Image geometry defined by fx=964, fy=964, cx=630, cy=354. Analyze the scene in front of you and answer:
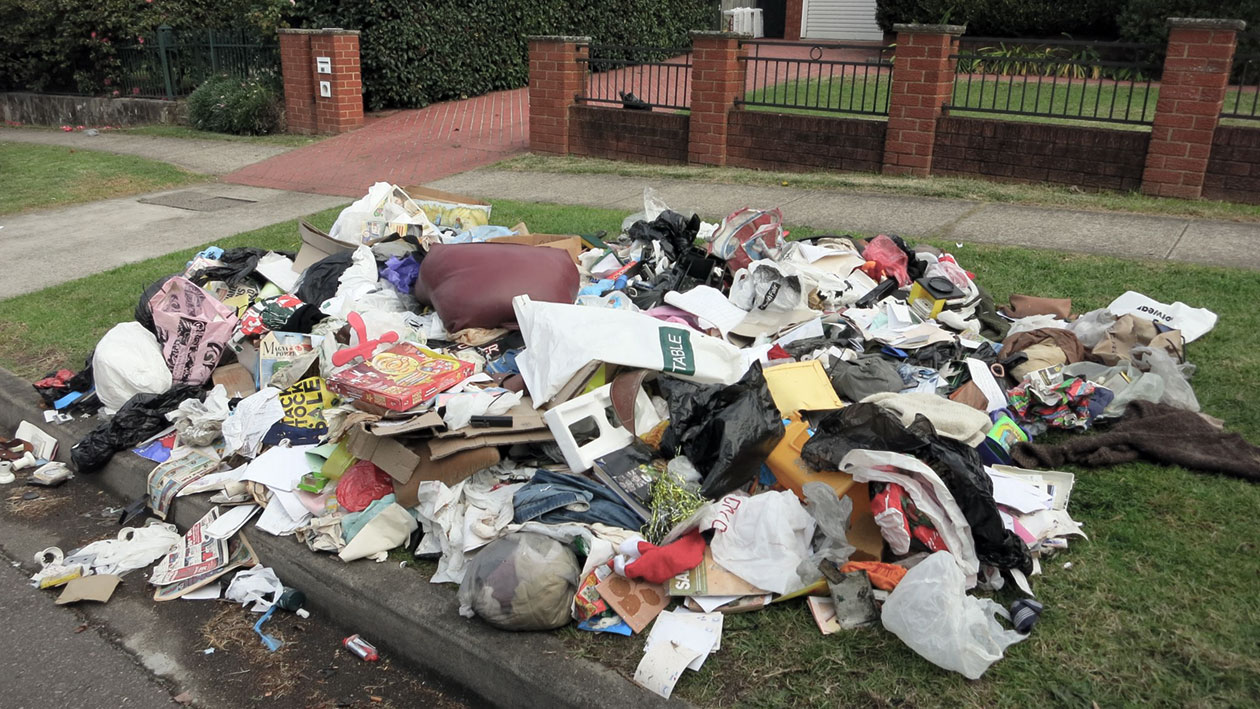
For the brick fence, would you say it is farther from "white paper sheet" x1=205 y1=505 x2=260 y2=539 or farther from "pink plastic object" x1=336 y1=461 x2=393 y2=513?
"white paper sheet" x1=205 y1=505 x2=260 y2=539

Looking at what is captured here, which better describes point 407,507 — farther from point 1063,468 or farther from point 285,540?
point 1063,468

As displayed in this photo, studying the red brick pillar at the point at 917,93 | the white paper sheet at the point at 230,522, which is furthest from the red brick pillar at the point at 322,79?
the white paper sheet at the point at 230,522

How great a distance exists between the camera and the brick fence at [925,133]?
7781 mm

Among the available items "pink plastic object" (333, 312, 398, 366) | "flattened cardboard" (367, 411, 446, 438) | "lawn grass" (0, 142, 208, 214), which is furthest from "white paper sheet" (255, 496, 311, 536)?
"lawn grass" (0, 142, 208, 214)

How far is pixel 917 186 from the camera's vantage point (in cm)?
862

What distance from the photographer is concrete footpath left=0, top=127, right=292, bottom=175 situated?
12141 millimetres

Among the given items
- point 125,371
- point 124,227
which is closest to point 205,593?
point 125,371

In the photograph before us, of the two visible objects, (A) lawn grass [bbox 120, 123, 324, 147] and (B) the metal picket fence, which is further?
(B) the metal picket fence

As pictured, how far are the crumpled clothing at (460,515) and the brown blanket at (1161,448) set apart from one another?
2.09 metres


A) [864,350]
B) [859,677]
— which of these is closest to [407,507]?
[859,677]

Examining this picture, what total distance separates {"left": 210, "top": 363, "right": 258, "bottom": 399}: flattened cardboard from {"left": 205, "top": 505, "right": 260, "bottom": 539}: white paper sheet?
3.49 ft

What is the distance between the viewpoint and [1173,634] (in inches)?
113

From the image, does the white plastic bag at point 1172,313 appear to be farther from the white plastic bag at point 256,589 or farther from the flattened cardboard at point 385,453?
the white plastic bag at point 256,589

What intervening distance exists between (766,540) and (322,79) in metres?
11.9
